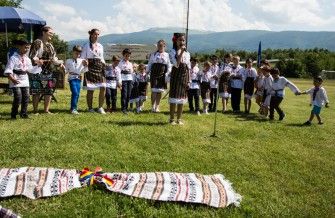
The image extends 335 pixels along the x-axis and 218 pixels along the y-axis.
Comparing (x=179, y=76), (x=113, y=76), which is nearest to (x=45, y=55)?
(x=113, y=76)

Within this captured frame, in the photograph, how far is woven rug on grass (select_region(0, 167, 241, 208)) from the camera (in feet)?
19.5

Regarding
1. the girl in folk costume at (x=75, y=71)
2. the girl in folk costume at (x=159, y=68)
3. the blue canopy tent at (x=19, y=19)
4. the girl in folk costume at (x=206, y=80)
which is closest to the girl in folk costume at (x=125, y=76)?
the girl in folk costume at (x=159, y=68)

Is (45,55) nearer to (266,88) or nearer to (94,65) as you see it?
(94,65)

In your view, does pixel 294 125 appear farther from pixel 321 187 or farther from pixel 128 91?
pixel 321 187

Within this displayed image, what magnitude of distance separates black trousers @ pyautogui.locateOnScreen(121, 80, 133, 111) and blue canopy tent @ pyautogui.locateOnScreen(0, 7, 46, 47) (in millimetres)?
6697

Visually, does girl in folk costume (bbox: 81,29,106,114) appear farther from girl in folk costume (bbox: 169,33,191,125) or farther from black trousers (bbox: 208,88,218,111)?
black trousers (bbox: 208,88,218,111)

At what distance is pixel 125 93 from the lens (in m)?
13.2

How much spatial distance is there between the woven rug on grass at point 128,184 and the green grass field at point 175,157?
0.40 feet

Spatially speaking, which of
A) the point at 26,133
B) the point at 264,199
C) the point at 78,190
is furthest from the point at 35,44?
the point at 264,199

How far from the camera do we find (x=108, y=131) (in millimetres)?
9703

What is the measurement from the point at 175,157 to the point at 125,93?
5.30m

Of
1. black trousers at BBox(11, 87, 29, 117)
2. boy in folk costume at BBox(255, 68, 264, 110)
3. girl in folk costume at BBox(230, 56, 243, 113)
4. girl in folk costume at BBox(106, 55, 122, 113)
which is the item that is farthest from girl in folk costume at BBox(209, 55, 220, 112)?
black trousers at BBox(11, 87, 29, 117)

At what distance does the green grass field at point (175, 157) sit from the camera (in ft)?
19.0

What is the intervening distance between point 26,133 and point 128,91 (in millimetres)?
4683
